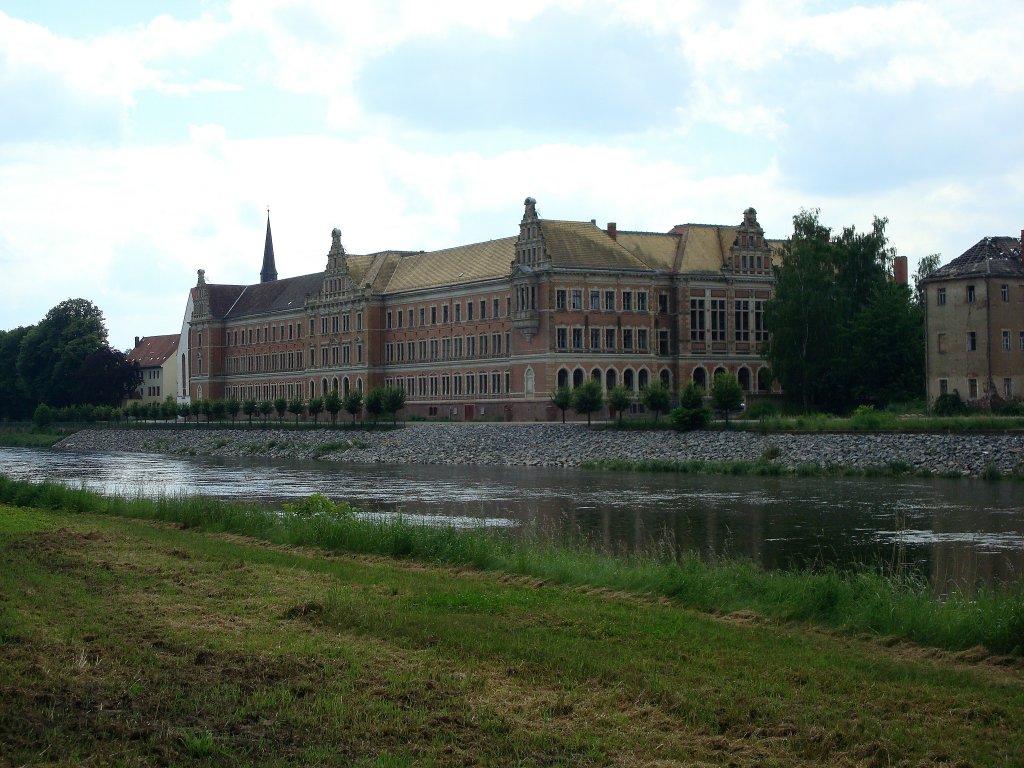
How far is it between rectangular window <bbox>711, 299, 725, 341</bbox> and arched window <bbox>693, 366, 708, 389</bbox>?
268 centimetres

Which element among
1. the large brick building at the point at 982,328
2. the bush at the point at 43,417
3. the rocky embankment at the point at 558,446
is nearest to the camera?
the rocky embankment at the point at 558,446

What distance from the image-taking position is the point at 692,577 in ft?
63.4

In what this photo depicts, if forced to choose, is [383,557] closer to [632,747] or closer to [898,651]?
[898,651]

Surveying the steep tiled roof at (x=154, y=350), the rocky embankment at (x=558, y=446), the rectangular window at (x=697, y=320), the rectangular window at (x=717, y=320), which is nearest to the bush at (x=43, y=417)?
the rocky embankment at (x=558, y=446)

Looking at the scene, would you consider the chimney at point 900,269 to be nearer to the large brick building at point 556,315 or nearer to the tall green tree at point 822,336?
the large brick building at point 556,315

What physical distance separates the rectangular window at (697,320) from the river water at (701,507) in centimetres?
3378

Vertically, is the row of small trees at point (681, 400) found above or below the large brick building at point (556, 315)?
below

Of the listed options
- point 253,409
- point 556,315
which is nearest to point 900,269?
point 556,315

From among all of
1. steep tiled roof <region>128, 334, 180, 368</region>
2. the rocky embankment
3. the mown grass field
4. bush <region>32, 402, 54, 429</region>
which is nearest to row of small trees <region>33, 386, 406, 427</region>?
bush <region>32, 402, 54, 429</region>

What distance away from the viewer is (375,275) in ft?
390

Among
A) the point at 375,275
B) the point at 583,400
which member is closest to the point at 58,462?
the point at 583,400

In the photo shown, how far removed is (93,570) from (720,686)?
442 inches

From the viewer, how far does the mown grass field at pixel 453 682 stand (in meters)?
10.7

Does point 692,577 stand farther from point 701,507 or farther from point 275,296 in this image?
point 275,296
